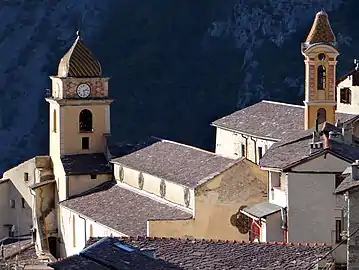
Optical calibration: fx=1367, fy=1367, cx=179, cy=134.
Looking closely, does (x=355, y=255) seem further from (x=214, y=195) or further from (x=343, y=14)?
(x=343, y=14)

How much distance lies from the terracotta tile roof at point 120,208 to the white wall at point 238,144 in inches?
153

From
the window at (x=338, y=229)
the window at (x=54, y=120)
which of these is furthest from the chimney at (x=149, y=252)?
the window at (x=54, y=120)

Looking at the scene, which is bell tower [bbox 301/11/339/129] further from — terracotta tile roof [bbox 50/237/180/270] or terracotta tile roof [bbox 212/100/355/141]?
terracotta tile roof [bbox 50/237/180/270]

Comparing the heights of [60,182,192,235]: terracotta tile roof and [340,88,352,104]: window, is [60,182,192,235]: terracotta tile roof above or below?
below

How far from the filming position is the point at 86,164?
63.7 m

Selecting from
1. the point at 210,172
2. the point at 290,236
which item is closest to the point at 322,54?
the point at 210,172

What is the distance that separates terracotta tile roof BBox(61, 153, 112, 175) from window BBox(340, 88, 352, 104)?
11.2 metres

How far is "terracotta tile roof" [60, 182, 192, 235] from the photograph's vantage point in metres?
52.2

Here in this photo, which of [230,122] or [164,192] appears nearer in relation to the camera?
[164,192]

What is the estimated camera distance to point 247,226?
51.3 metres

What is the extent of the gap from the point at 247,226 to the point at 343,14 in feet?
273

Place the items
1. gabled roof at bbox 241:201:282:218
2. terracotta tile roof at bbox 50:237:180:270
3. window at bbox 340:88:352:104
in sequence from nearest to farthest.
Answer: terracotta tile roof at bbox 50:237:180:270 → gabled roof at bbox 241:201:282:218 → window at bbox 340:88:352:104

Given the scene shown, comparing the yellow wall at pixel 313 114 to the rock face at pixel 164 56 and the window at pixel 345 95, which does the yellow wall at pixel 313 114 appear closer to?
the window at pixel 345 95

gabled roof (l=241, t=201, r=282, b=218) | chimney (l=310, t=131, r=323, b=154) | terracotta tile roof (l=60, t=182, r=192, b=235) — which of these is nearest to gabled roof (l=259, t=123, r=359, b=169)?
chimney (l=310, t=131, r=323, b=154)
